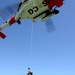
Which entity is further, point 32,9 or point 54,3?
point 32,9

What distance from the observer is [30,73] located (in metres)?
13.8

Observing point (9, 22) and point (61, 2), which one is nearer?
point (61, 2)

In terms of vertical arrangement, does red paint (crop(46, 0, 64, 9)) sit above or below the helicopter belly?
below

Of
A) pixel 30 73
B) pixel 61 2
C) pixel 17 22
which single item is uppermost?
pixel 17 22

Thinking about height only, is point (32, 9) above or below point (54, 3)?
above

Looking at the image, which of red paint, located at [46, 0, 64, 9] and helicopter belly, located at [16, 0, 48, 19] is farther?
helicopter belly, located at [16, 0, 48, 19]

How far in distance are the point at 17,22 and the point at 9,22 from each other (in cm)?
164

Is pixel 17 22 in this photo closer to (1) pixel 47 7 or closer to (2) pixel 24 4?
(2) pixel 24 4

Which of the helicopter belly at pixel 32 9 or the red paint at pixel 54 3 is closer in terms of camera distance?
the red paint at pixel 54 3

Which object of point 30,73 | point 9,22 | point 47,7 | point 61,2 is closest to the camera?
point 30,73

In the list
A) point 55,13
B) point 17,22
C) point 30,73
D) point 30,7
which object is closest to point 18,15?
point 17,22

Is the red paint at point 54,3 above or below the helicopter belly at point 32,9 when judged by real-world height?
below

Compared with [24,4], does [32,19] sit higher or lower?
lower

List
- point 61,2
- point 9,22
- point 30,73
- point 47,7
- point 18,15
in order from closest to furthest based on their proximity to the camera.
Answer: point 30,73
point 61,2
point 47,7
point 18,15
point 9,22
